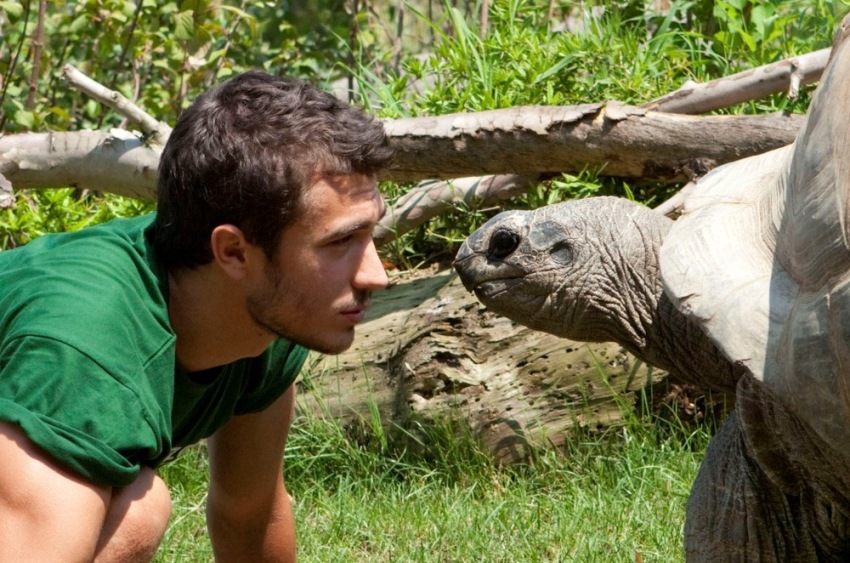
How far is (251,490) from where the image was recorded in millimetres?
Answer: 3113

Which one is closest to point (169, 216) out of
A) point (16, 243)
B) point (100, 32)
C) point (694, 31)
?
point (16, 243)

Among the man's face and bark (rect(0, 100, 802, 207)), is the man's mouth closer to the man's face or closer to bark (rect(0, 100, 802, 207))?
the man's face

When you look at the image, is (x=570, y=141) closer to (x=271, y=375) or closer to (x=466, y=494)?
(x=466, y=494)

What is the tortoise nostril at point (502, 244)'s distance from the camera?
3.06 meters

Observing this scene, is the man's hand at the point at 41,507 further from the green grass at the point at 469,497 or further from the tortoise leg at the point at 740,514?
the green grass at the point at 469,497

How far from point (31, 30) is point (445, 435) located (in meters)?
3.73

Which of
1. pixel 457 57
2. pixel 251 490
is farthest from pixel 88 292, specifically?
pixel 457 57

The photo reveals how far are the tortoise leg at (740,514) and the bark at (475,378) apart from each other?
4.10ft

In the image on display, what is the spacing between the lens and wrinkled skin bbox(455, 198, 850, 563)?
8.43 ft

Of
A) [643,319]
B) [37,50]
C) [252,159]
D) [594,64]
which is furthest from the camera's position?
[37,50]

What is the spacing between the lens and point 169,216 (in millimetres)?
2480

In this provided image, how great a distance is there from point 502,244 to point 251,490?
2.94ft

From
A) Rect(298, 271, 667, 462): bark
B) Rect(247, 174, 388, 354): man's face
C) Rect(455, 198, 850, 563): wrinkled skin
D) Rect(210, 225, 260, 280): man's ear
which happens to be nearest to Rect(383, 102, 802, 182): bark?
Rect(298, 271, 667, 462): bark

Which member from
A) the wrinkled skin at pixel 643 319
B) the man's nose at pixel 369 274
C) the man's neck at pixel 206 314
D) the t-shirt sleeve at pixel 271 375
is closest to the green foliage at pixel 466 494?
the wrinkled skin at pixel 643 319
